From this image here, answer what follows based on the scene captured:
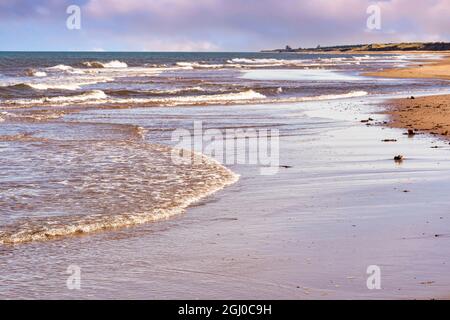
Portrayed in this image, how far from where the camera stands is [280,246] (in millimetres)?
6898

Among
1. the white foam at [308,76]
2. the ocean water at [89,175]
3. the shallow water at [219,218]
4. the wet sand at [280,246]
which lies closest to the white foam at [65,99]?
the ocean water at [89,175]

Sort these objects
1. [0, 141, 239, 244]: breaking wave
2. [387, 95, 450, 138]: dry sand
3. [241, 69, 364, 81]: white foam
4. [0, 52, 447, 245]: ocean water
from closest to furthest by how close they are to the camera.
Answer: [0, 141, 239, 244]: breaking wave, [0, 52, 447, 245]: ocean water, [387, 95, 450, 138]: dry sand, [241, 69, 364, 81]: white foam

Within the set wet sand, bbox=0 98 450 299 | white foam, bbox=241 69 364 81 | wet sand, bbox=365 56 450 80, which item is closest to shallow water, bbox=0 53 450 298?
wet sand, bbox=0 98 450 299

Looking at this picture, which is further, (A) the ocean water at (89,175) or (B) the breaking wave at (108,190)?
(A) the ocean water at (89,175)

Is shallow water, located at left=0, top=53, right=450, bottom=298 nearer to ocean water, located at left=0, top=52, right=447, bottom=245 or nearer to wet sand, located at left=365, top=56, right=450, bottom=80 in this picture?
ocean water, located at left=0, top=52, right=447, bottom=245

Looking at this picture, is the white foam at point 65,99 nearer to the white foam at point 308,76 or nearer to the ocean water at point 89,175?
the ocean water at point 89,175

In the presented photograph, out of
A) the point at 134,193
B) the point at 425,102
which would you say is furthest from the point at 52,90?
the point at 134,193

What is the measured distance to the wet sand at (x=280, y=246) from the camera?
5656mm

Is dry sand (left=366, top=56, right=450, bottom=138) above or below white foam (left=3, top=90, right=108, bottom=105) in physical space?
below

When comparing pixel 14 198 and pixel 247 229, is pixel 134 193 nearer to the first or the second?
pixel 14 198

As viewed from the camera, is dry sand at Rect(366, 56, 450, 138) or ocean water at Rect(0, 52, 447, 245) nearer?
ocean water at Rect(0, 52, 447, 245)

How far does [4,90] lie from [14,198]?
1081 inches

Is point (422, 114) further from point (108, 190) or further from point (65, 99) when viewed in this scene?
point (65, 99)

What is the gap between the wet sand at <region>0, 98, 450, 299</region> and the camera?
5.66 metres
